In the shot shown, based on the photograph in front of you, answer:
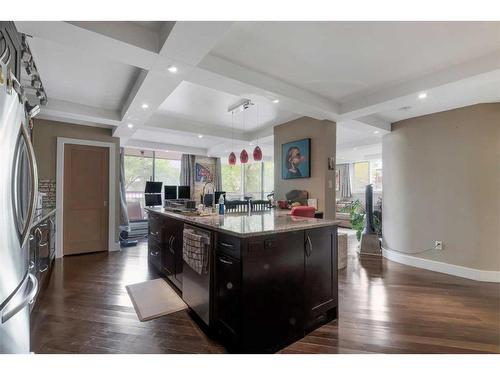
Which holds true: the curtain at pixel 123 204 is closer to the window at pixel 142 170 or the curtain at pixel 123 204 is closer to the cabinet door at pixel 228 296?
the window at pixel 142 170

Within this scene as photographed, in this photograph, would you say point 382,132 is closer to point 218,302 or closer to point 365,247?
point 365,247

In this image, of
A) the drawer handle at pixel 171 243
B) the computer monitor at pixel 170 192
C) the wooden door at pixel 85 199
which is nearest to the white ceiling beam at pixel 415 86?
the drawer handle at pixel 171 243

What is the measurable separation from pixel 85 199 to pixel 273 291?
14.6 feet

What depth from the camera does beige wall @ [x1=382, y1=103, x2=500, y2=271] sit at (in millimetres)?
3367

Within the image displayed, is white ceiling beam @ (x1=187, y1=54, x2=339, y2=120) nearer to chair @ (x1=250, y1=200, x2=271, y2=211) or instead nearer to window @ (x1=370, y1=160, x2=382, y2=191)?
chair @ (x1=250, y1=200, x2=271, y2=211)

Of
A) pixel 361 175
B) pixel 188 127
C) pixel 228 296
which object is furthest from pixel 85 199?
pixel 361 175

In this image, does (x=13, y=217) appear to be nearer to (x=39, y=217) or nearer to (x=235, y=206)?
(x=39, y=217)

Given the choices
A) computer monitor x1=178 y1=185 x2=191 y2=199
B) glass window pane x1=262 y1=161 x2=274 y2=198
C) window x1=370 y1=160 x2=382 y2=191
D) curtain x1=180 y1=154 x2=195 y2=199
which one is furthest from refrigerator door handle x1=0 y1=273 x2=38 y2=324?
window x1=370 y1=160 x2=382 y2=191

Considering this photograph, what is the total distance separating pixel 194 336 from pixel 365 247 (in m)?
3.84

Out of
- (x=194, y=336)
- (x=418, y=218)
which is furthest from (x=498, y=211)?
(x=194, y=336)

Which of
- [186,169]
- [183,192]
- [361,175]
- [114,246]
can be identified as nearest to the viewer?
[183,192]

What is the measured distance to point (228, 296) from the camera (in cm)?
175

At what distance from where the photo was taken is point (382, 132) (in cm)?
455

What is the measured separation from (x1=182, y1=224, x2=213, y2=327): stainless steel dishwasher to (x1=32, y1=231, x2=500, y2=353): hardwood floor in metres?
0.19
